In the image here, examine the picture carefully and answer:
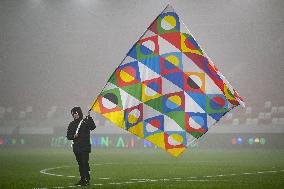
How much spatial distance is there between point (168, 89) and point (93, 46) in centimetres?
4037

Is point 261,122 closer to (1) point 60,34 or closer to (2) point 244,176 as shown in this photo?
(1) point 60,34

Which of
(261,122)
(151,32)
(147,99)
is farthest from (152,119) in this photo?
(261,122)

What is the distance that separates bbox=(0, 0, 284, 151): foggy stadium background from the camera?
161 ft

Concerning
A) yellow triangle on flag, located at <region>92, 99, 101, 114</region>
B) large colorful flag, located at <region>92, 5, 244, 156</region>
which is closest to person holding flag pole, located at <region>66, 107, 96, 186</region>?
yellow triangle on flag, located at <region>92, 99, 101, 114</region>

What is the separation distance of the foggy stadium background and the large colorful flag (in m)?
32.3

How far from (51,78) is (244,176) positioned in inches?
1520

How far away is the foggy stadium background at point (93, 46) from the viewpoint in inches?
1935

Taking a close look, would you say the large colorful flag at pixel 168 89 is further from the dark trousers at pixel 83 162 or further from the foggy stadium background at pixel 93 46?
the foggy stadium background at pixel 93 46

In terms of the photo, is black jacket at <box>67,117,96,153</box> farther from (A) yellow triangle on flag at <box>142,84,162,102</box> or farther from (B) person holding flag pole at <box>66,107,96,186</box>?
(A) yellow triangle on flag at <box>142,84,162,102</box>

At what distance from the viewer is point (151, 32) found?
554 inches

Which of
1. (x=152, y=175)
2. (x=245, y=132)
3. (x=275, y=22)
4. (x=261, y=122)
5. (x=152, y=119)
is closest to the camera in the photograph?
(x=152, y=119)

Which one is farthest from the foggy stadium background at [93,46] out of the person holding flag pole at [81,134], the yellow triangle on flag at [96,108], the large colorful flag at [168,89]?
the yellow triangle on flag at [96,108]

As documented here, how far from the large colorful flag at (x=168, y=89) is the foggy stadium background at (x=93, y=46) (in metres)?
32.3

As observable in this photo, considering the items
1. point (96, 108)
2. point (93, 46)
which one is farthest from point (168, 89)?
point (93, 46)
